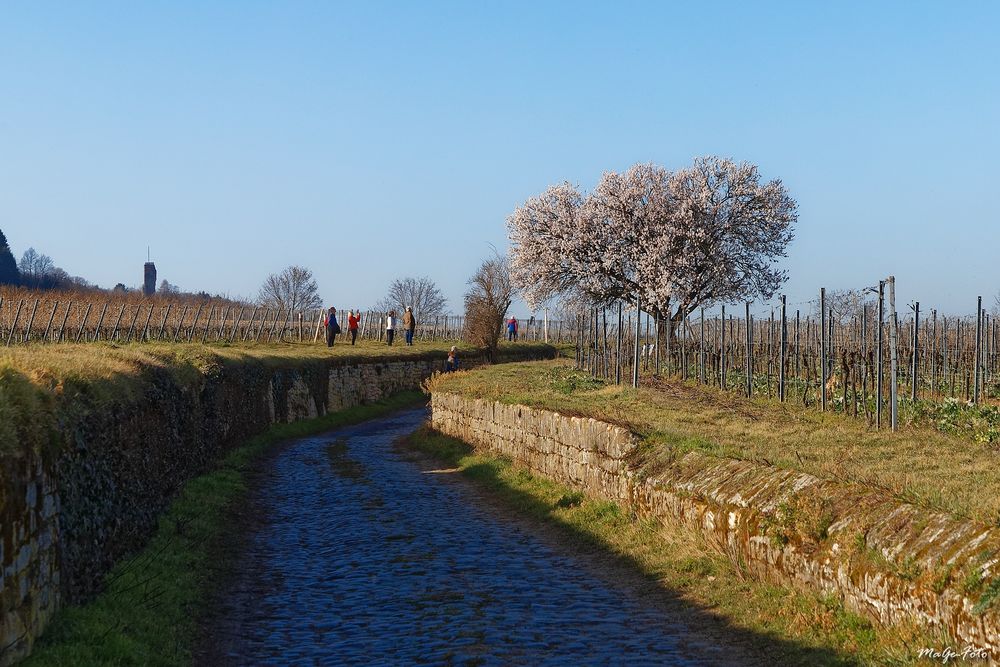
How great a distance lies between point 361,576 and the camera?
11945 millimetres

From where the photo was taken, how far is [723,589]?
10.1 m

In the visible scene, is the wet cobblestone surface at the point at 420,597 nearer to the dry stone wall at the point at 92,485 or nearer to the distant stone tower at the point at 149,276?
the dry stone wall at the point at 92,485

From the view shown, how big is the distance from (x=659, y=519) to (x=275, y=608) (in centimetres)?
470

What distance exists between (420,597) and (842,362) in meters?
10.5

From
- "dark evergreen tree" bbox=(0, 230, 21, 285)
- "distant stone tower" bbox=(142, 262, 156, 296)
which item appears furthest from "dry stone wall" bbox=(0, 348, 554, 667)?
"distant stone tower" bbox=(142, 262, 156, 296)

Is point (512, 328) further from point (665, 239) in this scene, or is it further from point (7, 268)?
point (7, 268)

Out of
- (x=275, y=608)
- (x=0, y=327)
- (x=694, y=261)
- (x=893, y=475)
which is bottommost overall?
(x=275, y=608)

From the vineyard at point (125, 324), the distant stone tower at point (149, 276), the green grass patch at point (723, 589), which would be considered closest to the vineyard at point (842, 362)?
the green grass patch at point (723, 589)

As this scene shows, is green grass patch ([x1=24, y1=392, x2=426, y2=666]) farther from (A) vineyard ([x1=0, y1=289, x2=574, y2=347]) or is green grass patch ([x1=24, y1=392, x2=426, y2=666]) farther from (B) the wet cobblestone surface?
(A) vineyard ([x1=0, y1=289, x2=574, y2=347])

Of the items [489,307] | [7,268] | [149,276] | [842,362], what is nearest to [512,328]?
[489,307]

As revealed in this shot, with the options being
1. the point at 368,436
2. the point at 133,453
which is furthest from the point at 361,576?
the point at 368,436

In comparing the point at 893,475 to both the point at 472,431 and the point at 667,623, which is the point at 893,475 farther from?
the point at 472,431

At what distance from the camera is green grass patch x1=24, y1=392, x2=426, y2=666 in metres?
7.98

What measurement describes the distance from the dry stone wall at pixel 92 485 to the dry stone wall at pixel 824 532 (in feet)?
20.4
